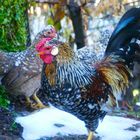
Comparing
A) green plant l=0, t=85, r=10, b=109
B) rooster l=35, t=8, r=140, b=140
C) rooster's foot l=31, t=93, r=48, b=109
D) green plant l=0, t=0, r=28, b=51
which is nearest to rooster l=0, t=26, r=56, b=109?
green plant l=0, t=85, r=10, b=109

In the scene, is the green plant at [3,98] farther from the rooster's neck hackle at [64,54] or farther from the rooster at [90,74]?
the rooster's neck hackle at [64,54]

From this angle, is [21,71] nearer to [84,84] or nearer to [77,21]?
[84,84]

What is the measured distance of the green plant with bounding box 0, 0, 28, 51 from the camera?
6.42m

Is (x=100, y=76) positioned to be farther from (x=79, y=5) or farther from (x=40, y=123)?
(x=79, y=5)

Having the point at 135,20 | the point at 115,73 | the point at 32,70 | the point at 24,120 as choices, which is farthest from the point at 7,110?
the point at 135,20

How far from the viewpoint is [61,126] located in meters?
5.55

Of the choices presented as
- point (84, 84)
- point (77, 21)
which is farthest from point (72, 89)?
point (77, 21)

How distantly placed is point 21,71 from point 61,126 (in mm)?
885

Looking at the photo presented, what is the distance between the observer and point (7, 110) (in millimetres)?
5641

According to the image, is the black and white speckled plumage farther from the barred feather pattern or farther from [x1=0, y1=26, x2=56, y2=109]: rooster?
[x1=0, y1=26, x2=56, y2=109]: rooster

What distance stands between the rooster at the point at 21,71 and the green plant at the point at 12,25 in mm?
580

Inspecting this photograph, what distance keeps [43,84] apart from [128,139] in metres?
1.34

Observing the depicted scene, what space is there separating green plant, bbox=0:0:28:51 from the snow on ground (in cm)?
126

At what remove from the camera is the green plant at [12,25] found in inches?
253
